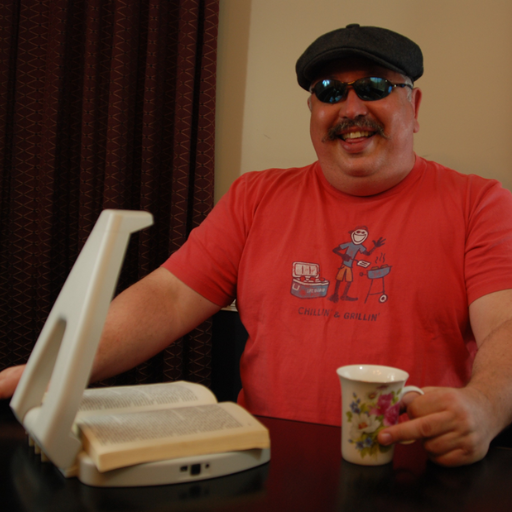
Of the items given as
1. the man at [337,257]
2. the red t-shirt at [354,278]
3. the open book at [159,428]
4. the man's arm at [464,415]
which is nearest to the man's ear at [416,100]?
the man at [337,257]

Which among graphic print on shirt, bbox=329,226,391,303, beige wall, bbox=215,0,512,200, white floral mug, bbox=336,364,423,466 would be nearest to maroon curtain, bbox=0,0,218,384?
beige wall, bbox=215,0,512,200

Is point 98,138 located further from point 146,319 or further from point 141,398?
point 141,398

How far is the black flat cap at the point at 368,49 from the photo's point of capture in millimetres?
1171

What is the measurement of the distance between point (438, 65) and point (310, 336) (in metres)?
1.15

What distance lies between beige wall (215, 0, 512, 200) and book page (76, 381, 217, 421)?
133 centimetres

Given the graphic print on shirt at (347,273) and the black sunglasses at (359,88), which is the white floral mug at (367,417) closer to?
the graphic print on shirt at (347,273)

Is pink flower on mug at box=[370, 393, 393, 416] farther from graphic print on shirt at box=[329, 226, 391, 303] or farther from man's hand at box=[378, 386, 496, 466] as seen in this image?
graphic print on shirt at box=[329, 226, 391, 303]

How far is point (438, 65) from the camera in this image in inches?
68.5

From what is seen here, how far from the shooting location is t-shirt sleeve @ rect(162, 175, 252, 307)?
1.23m

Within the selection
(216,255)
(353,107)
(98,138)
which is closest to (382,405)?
(216,255)

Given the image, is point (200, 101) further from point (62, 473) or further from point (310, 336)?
point (62, 473)

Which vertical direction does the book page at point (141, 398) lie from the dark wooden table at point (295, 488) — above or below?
above

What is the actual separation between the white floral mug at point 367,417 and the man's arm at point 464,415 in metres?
0.01

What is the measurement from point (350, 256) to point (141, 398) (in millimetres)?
610
